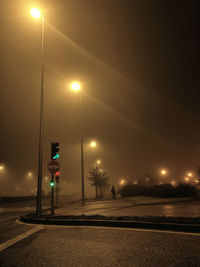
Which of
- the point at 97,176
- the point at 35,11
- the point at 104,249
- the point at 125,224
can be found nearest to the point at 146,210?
the point at 125,224

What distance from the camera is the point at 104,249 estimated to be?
4.66m

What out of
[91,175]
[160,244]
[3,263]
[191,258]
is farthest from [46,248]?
[91,175]

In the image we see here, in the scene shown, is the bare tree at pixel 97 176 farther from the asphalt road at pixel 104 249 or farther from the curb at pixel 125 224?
the asphalt road at pixel 104 249

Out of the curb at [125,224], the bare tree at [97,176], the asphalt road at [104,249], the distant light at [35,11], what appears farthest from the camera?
the bare tree at [97,176]

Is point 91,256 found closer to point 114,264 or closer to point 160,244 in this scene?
point 114,264

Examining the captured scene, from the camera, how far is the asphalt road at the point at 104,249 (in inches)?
155

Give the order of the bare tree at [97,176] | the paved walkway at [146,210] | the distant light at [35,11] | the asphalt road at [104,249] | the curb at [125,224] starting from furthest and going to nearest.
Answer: the bare tree at [97,176] < the distant light at [35,11] < the paved walkway at [146,210] < the curb at [125,224] < the asphalt road at [104,249]

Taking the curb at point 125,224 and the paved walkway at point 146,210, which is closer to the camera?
the curb at point 125,224

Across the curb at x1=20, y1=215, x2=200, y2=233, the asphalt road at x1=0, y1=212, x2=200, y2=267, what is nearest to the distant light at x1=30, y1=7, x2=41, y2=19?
the curb at x1=20, y1=215, x2=200, y2=233

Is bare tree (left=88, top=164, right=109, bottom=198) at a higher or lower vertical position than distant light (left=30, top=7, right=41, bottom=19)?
lower

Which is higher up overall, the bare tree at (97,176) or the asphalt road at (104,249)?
the bare tree at (97,176)

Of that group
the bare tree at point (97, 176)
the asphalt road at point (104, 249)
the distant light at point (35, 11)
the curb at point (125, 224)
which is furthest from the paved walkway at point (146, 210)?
the bare tree at point (97, 176)

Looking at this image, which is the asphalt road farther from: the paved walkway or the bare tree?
the bare tree

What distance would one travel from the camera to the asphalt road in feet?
12.9
